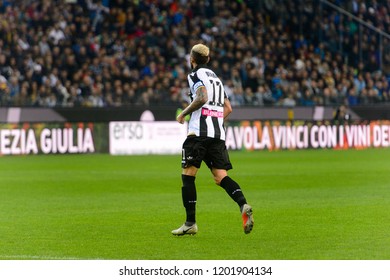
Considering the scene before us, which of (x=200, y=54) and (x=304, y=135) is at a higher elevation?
(x=200, y=54)

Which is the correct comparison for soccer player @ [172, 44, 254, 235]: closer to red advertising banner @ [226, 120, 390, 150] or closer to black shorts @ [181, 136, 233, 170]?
black shorts @ [181, 136, 233, 170]

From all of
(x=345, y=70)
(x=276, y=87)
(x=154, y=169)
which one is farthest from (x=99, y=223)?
(x=345, y=70)

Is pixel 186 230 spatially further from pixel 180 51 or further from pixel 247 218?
pixel 180 51

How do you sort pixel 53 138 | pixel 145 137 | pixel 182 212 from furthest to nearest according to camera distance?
pixel 145 137, pixel 53 138, pixel 182 212

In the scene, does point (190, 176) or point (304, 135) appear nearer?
point (190, 176)

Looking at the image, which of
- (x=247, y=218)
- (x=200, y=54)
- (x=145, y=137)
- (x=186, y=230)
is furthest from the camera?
(x=145, y=137)

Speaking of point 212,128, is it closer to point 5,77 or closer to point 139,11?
point 5,77

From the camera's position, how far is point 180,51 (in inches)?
1433

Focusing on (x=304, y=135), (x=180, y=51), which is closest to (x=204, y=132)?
(x=304, y=135)

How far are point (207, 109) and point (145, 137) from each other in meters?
19.9

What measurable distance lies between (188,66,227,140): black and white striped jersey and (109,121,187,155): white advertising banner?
64.0 ft

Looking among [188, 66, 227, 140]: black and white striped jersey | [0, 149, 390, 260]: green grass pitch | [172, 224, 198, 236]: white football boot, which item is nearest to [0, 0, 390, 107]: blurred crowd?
[0, 149, 390, 260]: green grass pitch

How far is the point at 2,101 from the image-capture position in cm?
3062

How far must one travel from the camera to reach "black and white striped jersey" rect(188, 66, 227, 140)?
1173 centimetres
